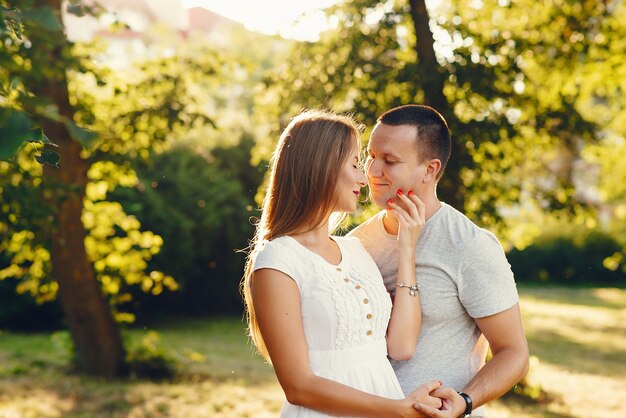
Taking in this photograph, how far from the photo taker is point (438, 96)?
7512 mm


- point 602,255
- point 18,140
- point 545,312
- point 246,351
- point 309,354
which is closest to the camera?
point 18,140

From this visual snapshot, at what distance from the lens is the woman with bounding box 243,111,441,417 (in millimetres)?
2494

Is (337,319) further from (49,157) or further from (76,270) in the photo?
(76,270)

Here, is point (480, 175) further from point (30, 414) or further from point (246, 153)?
point (246, 153)

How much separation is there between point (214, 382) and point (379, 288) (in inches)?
298

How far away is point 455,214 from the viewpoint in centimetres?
304

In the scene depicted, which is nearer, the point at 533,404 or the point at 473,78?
the point at 473,78

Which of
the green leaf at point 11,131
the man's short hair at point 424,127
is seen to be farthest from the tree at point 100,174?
→ the green leaf at point 11,131

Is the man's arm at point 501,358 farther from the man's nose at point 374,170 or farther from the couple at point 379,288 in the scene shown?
the man's nose at point 374,170

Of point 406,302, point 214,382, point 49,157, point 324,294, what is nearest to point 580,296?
point 214,382

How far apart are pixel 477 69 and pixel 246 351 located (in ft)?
24.7

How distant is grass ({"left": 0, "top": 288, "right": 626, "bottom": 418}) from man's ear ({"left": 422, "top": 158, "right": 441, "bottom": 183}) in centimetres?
572

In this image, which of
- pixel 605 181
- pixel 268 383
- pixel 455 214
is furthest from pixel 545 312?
pixel 455 214

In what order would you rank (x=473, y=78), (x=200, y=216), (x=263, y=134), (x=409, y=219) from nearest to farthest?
1. (x=409, y=219)
2. (x=473, y=78)
3. (x=263, y=134)
4. (x=200, y=216)
